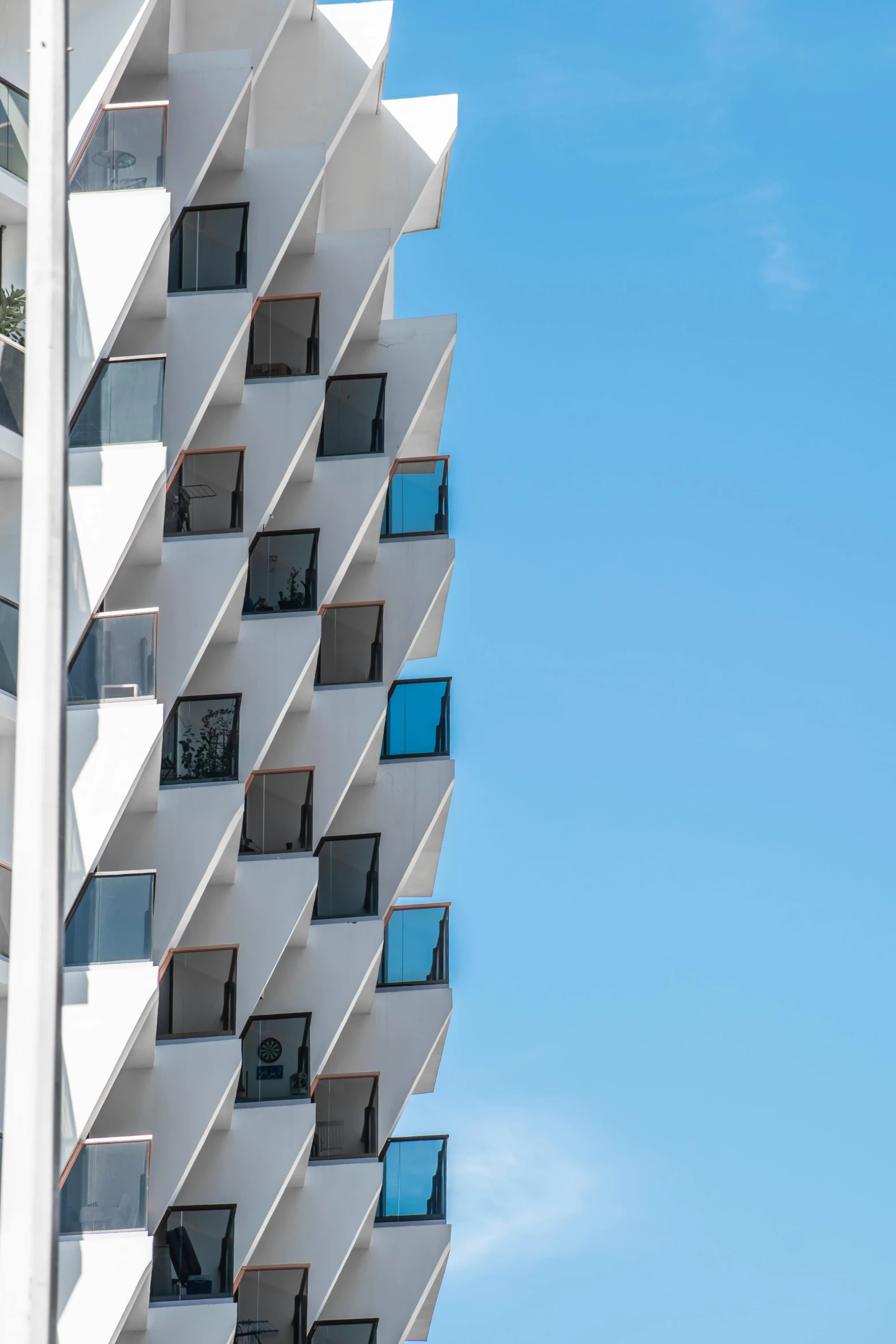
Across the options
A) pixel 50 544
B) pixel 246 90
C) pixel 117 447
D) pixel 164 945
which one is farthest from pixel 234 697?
pixel 50 544

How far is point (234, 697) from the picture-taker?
29.1m

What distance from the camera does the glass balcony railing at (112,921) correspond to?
76.7 feet

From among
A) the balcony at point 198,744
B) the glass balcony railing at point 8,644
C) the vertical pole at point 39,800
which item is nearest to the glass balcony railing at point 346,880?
the balcony at point 198,744

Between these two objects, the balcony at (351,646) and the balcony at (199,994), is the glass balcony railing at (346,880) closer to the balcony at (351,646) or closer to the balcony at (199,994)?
the balcony at (351,646)

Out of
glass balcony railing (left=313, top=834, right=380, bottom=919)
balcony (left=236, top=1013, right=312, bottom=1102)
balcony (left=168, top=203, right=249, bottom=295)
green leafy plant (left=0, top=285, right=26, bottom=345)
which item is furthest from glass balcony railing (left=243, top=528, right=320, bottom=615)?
green leafy plant (left=0, top=285, right=26, bottom=345)

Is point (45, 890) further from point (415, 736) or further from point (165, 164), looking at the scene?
point (415, 736)

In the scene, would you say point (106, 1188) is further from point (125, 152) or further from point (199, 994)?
point (125, 152)

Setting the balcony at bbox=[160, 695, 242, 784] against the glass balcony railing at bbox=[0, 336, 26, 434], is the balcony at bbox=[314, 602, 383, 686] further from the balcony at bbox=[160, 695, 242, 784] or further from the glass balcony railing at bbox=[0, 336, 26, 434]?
the glass balcony railing at bbox=[0, 336, 26, 434]

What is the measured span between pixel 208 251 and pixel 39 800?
53.4 ft

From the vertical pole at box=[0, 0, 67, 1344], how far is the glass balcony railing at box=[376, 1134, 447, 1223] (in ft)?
64.0

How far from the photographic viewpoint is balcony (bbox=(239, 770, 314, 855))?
31.8m

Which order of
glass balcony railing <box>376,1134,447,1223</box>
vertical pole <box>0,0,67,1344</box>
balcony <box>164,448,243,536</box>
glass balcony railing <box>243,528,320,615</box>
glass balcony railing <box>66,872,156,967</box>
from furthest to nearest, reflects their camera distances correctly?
glass balcony railing <box>376,1134,447,1223</box>
glass balcony railing <box>243,528,320,615</box>
balcony <box>164,448,243,536</box>
glass balcony railing <box>66,872,156,967</box>
vertical pole <box>0,0,67,1344</box>

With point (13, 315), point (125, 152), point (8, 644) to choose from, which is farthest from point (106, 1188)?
point (125, 152)

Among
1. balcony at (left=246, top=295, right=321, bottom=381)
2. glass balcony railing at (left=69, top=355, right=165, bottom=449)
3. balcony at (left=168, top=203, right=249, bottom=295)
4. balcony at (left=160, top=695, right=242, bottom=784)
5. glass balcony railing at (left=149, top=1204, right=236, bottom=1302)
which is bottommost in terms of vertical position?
glass balcony railing at (left=149, top=1204, right=236, bottom=1302)
